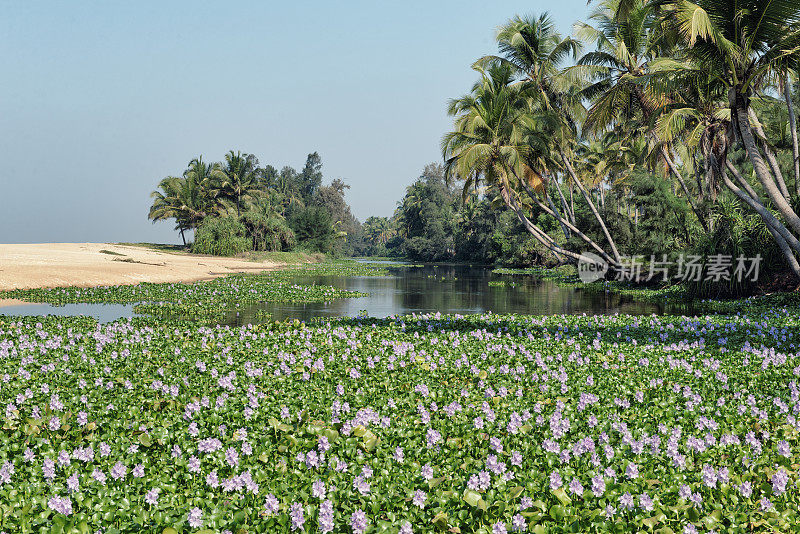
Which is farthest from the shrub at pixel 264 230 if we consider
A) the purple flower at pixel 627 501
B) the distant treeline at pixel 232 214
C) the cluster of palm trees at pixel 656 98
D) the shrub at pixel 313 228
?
the purple flower at pixel 627 501

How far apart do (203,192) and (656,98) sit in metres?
52.5

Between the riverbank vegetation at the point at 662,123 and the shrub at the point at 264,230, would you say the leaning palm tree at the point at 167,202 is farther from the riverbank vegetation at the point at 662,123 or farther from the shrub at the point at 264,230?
the riverbank vegetation at the point at 662,123

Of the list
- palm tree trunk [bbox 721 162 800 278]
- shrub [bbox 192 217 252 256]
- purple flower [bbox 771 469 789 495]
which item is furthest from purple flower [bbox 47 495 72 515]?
shrub [bbox 192 217 252 256]

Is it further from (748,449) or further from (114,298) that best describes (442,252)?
(748,449)

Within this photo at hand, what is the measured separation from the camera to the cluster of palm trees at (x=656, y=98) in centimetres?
1384

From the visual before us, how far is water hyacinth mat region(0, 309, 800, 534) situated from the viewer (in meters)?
3.76

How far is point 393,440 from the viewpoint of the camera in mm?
5082

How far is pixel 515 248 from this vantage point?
163 feet

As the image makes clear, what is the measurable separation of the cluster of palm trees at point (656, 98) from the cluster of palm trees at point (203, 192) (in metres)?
38.0

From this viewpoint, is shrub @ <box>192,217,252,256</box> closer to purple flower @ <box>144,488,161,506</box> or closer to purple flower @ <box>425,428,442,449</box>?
purple flower @ <box>425,428,442,449</box>

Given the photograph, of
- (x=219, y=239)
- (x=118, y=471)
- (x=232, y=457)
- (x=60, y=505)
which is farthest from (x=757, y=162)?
(x=219, y=239)

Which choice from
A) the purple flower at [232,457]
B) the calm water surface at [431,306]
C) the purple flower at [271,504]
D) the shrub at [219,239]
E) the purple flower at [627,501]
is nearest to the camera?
the purple flower at [271,504]

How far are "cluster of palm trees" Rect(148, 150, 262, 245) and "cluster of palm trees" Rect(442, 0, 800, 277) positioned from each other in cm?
3796

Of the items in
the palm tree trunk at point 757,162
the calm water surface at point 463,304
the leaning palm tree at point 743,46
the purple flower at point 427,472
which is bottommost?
the calm water surface at point 463,304
